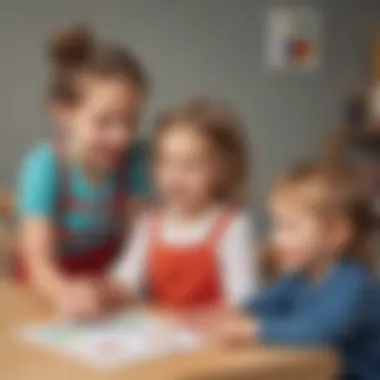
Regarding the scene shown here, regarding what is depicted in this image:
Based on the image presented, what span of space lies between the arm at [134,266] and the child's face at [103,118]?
14 cm

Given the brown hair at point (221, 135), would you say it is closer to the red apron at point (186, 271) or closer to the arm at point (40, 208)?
the red apron at point (186, 271)

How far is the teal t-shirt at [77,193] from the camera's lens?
1457 mm

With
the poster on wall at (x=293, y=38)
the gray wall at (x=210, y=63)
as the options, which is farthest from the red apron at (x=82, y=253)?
the poster on wall at (x=293, y=38)

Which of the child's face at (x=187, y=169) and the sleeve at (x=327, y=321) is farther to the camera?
the child's face at (x=187, y=169)

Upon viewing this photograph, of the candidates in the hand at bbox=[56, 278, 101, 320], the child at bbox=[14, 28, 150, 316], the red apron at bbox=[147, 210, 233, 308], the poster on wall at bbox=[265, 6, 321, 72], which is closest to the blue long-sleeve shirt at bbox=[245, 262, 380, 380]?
the red apron at bbox=[147, 210, 233, 308]

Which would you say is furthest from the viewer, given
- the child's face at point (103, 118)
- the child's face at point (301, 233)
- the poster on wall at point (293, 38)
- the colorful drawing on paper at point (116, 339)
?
the poster on wall at point (293, 38)

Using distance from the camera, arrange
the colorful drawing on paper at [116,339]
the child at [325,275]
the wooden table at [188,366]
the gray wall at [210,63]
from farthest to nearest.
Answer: the gray wall at [210,63] < the child at [325,275] < the colorful drawing on paper at [116,339] < the wooden table at [188,366]

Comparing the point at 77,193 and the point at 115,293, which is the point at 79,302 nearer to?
the point at 115,293

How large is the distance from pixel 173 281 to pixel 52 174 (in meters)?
0.28

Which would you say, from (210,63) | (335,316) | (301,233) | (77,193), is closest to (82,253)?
(77,193)

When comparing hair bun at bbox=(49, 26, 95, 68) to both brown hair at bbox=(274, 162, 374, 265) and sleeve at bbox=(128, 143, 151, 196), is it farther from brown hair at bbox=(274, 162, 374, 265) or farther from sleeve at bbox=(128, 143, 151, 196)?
brown hair at bbox=(274, 162, 374, 265)

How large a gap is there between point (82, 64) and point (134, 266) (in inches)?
14.3

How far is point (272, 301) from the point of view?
50.4 inches

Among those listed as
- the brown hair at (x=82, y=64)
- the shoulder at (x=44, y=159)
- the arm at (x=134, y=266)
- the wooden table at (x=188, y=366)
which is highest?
the brown hair at (x=82, y=64)
